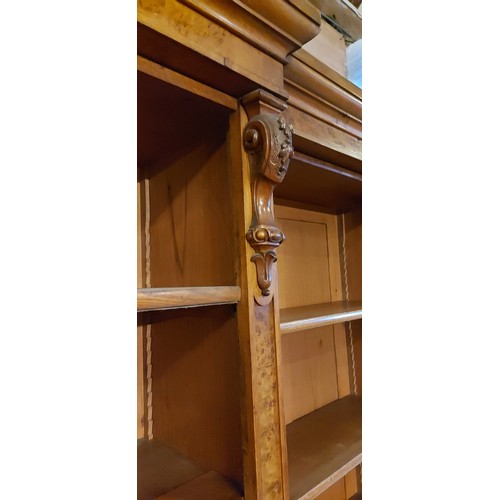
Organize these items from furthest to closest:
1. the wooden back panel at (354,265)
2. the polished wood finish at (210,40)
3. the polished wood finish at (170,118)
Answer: the wooden back panel at (354,265)
the polished wood finish at (170,118)
the polished wood finish at (210,40)

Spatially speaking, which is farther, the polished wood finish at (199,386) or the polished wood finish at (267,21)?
the polished wood finish at (199,386)

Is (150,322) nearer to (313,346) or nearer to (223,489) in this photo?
(223,489)

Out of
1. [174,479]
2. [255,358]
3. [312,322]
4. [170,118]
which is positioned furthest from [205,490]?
[170,118]

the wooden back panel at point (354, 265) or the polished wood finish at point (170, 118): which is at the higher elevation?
the polished wood finish at point (170, 118)

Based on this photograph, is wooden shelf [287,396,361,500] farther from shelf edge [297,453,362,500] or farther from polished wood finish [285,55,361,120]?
polished wood finish [285,55,361,120]

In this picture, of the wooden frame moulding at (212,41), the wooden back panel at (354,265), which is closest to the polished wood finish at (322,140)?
the wooden frame moulding at (212,41)

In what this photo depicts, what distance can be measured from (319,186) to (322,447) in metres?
0.76

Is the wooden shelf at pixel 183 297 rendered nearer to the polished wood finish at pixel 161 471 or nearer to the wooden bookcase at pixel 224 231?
the wooden bookcase at pixel 224 231

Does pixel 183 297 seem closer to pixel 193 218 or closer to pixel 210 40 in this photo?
pixel 193 218

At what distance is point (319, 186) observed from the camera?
120 cm

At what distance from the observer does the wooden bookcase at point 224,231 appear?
583 mm

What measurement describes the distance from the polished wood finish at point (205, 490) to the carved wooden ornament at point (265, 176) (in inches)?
13.6

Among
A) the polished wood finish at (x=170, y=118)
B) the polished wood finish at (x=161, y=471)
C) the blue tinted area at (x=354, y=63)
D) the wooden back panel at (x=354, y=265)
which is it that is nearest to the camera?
the polished wood finish at (x=170, y=118)

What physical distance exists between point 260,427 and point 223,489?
0.16 m
